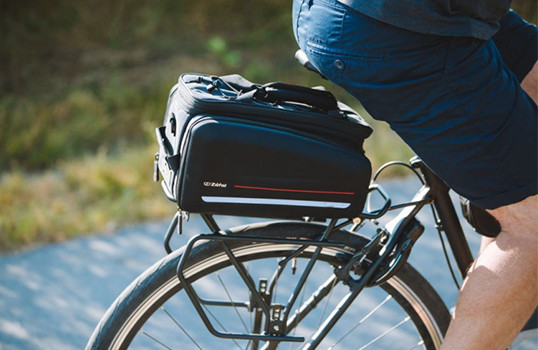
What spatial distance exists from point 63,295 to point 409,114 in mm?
2205

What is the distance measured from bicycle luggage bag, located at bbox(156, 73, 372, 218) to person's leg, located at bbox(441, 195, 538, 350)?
370mm

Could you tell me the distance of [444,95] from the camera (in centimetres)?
158

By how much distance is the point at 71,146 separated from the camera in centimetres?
523

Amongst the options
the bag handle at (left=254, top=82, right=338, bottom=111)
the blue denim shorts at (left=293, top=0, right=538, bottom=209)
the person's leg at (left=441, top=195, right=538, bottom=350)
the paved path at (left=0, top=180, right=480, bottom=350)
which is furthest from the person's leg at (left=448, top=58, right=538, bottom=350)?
the paved path at (left=0, top=180, right=480, bottom=350)

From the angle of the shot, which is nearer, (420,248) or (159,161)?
(159,161)

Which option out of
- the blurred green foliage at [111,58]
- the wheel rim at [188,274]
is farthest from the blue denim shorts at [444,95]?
the blurred green foliage at [111,58]

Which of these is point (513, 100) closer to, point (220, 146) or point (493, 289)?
point (493, 289)

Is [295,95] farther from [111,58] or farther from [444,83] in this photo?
[111,58]

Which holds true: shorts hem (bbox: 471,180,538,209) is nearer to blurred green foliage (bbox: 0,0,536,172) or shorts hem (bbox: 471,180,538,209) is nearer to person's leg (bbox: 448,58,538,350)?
person's leg (bbox: 448,58,538,350)

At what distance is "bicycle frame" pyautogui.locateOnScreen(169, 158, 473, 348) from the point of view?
1.76 meters

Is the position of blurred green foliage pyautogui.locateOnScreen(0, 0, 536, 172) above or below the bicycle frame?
above

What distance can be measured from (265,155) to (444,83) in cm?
45

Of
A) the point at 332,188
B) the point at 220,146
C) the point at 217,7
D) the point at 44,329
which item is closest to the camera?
the point at 220,146

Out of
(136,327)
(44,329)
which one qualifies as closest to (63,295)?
(44,329)
